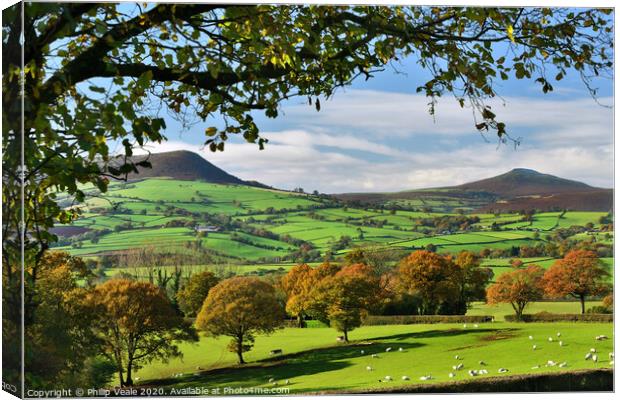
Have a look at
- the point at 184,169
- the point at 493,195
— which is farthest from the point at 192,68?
the point at 493,195

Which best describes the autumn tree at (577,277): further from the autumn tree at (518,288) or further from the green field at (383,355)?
the green field at (383,355)

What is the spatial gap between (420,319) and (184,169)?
3203 millimetres

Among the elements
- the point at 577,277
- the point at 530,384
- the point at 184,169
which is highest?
the point at 184,169

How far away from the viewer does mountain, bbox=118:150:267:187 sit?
29.9 ft

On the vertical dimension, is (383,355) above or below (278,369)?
above

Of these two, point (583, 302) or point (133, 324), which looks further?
point (583, 302)

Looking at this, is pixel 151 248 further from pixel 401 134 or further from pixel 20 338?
pixel 401 134

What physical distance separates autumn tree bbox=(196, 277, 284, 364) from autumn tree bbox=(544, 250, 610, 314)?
3.25 metres

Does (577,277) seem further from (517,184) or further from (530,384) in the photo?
(530,384)

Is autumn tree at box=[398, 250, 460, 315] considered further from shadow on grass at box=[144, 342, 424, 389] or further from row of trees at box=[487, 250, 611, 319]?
shadow on grass at box=[144, 342, 424, 389]

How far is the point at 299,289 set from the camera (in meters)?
9.71

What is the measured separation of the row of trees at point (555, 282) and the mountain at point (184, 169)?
3135mm

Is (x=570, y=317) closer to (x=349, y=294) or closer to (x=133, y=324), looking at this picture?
(x=349, y=294)

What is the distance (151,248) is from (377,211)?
258 centimetres
